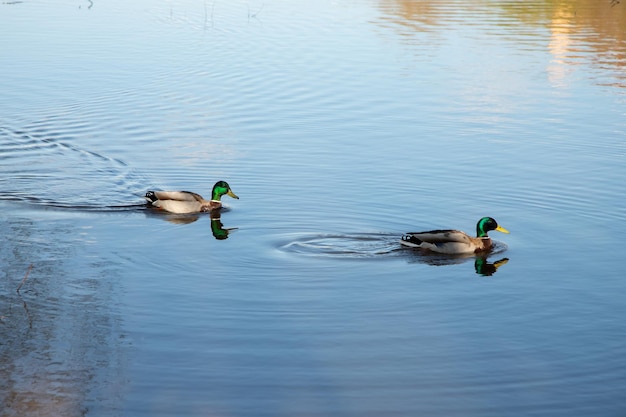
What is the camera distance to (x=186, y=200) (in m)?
13.6

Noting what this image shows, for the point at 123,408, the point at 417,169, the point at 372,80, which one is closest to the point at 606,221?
the point at 417,169

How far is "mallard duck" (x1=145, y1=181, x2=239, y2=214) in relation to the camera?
13430 mm

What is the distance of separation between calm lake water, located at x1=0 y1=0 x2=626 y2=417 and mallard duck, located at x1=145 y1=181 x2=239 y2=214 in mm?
176

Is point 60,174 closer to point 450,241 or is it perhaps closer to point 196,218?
point 196,218

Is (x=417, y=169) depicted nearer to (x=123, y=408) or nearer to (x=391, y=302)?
(x=391, y=302)

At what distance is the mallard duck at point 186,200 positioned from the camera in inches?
529

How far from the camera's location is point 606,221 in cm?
1331

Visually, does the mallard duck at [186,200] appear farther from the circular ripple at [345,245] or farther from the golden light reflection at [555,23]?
the golden light reflection at [555,23]

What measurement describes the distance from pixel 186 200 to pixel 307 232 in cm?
181

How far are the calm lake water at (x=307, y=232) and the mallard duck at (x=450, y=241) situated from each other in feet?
0.54

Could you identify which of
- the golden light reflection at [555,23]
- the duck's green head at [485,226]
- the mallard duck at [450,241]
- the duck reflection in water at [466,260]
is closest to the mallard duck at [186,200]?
the mallard duck at [450,241]

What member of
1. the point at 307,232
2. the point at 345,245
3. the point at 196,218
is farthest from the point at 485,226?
the point at 196,218

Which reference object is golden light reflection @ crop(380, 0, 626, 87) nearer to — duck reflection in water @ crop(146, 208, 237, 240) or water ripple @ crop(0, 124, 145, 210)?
water ripple @ crop(0, 124, 145, 210)

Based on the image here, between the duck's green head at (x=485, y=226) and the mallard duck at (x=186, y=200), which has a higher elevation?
the mallard duck at (x=186, y=200)
